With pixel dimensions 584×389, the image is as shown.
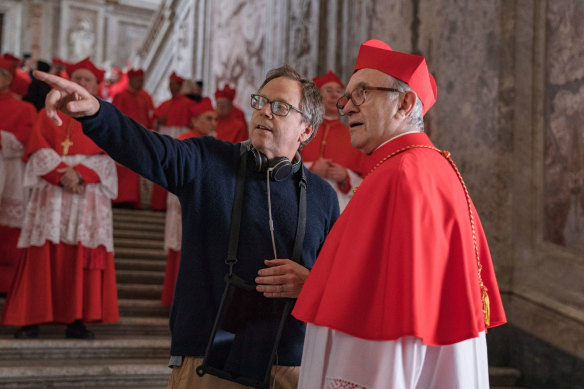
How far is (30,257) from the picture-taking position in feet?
14.7

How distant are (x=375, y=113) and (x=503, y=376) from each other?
2939 millimetres

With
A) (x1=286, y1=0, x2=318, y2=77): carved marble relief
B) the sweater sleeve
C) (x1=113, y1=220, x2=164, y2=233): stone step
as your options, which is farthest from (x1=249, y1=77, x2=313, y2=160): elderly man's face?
(x1=286, y1=0, x2=318, y2=77): carved marble relief

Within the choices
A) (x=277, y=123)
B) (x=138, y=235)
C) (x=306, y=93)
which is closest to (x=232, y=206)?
(x=277, y=123)

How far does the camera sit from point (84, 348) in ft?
14.2

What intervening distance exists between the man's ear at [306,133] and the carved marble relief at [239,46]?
688cm

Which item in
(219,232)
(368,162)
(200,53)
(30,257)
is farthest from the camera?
(200,53)

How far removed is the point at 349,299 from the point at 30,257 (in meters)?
3.47

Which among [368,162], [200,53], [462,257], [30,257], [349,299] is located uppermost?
[200,53]

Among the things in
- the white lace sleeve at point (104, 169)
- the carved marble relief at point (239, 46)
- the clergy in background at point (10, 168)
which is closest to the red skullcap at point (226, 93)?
the carved marble relief at point (239, 46)

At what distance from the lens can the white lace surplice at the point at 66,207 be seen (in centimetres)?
446

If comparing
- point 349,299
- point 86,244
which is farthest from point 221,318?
point 86,244

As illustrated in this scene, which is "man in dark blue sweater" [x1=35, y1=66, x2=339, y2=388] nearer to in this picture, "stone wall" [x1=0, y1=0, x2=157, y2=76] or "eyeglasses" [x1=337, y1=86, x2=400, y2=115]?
"eyeglasses" [x1=337, y1=86, x2=400, y2=115]

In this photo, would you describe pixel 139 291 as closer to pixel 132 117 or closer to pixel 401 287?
pixel 132 117

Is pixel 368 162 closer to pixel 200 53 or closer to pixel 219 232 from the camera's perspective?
pixel 219 232
